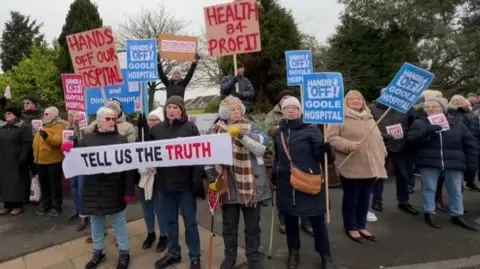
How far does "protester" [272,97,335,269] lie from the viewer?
4.23m

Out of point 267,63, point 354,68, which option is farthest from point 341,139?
point 354,68

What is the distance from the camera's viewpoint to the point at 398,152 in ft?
20.6

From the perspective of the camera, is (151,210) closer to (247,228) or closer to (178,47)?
(247,228)

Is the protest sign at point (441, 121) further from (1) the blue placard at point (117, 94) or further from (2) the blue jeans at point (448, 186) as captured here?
(1) the blue placard at point (117, 94)

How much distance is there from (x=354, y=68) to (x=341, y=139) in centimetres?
1922

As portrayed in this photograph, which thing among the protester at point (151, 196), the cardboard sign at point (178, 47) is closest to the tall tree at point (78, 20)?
the cardboard sign at point (178, 47)

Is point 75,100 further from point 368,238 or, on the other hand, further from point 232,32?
point 368,238

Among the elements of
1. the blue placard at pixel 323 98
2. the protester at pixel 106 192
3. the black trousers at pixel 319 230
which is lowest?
the black trousers at pixel 319 230

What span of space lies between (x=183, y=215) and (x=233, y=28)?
2729mm

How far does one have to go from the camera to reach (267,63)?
14.5 meters

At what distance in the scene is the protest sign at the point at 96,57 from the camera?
5168 millimetres

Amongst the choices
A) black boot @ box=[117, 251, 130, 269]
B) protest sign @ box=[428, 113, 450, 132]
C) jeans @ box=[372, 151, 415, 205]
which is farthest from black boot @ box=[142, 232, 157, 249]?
protest sign @ box=[428, 113, 450, 132]

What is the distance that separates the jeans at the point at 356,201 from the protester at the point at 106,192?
8.95 ft

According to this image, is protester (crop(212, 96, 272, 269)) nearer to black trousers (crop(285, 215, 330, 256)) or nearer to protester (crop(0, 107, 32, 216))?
black trousers (crop(285, 215, 330, 256))
